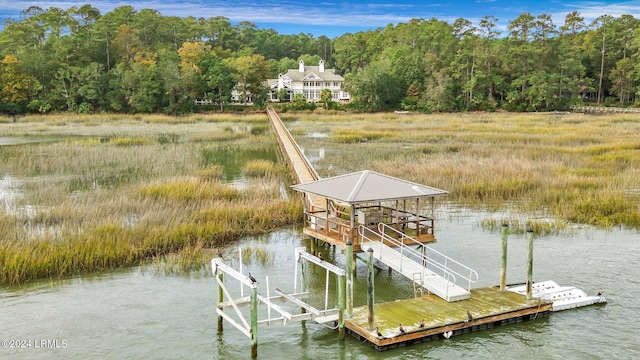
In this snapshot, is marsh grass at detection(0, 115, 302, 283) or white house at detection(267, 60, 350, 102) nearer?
marsh grass at detection(0, 115, 302, 283)

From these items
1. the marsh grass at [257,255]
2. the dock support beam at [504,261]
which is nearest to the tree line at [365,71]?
the marsh grass at [257,255]

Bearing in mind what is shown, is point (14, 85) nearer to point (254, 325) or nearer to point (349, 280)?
point (254, 325)

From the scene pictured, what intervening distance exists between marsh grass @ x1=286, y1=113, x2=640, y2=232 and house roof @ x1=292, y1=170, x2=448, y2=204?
25.6 feet

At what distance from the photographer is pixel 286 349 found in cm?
1344

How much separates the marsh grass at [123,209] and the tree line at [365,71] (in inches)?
1695

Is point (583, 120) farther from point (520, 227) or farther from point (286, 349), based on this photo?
point (286, 349)

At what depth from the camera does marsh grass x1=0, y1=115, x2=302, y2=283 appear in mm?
18422

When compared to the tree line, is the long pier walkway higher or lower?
lower

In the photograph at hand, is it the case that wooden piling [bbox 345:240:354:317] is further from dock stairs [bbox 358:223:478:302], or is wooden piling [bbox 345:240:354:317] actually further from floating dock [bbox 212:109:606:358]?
dock stairs [bbox 358:223:478:302]

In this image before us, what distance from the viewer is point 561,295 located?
15836 mm

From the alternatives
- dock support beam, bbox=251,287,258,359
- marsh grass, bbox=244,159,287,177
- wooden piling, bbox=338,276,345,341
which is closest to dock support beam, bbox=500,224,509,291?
wooden piling, bbox=338,276,345,341

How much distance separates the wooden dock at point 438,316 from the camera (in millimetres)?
13156

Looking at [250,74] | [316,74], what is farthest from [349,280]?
[316,74]

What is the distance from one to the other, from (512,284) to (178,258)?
1011 centimetres
